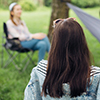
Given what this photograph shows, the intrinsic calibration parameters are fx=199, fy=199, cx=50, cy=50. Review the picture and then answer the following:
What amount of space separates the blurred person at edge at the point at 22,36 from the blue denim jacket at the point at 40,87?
2.25 m

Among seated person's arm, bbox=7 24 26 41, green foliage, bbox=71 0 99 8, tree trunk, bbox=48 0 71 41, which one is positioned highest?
tree trunk, bbox=48 0 71 41

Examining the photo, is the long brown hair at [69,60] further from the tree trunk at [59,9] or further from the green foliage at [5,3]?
the green foliage at [5,3]

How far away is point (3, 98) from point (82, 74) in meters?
1.95

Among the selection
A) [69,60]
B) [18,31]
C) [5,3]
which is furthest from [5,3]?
[69,60]

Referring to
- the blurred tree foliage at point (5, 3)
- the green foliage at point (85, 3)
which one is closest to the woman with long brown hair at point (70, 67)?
the green foliage at point (85, 3)

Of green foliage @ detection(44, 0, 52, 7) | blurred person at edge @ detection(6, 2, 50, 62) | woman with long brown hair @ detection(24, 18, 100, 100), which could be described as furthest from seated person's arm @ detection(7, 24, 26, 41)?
green foliage @ detection(44, 0, 52, 7)

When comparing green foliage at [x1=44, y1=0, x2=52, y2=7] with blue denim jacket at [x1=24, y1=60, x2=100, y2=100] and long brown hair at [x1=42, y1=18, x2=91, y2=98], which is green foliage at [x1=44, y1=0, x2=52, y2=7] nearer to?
blue denim jacket at [x1=24, y1=60, x2=100, y2=100]

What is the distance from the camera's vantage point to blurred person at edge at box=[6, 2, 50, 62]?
3.71 meters

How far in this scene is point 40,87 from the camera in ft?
4.70

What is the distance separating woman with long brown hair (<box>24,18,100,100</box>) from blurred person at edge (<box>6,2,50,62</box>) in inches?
95.4

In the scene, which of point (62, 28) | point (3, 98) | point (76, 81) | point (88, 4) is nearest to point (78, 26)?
point (62, 28)

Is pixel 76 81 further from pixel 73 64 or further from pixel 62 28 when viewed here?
pixel 62 28

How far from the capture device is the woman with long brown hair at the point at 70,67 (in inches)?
48.9

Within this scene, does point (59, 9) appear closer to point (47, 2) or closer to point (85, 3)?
point (85, 3)
